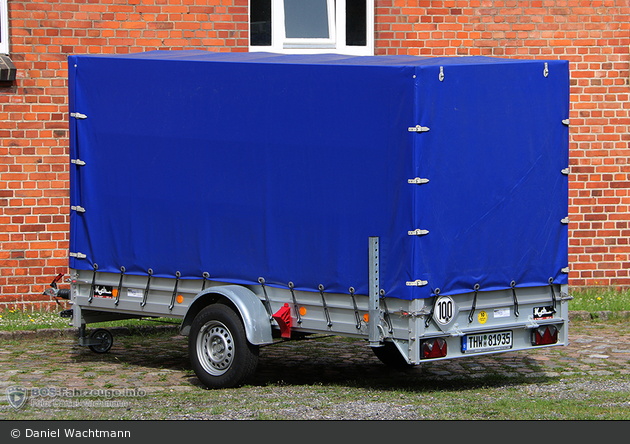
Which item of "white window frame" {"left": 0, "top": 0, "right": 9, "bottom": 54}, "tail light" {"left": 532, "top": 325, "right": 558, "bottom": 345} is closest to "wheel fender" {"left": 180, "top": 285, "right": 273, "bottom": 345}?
"tail light" {"left": 532, "top": 325, "right": 558, "bottom": 345}

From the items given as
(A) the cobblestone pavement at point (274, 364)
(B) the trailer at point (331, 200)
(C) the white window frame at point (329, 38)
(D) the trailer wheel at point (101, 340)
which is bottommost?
(A) the cobblestone pavement at point (274, 364)

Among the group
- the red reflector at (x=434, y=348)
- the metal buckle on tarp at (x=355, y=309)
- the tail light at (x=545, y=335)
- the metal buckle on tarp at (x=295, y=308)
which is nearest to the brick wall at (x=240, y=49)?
the tail light at (x=545, y=335)

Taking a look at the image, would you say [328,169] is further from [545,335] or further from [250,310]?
[545,335]

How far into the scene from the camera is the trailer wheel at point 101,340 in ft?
34.4

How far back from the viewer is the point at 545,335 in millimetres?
8680

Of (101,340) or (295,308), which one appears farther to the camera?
(101,340)

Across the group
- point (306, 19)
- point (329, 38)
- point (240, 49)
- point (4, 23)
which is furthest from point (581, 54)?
point (4, 23)

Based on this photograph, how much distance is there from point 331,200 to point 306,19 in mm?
5746

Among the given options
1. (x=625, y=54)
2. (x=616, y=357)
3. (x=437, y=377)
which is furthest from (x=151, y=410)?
(x=625, y=54)

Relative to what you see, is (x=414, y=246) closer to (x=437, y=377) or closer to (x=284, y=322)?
(x=284, y=322)

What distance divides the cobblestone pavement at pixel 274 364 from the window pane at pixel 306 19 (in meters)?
4.37

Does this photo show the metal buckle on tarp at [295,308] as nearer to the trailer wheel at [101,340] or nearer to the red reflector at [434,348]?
the red reflector at [434,348]

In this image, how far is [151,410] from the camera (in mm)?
7633
